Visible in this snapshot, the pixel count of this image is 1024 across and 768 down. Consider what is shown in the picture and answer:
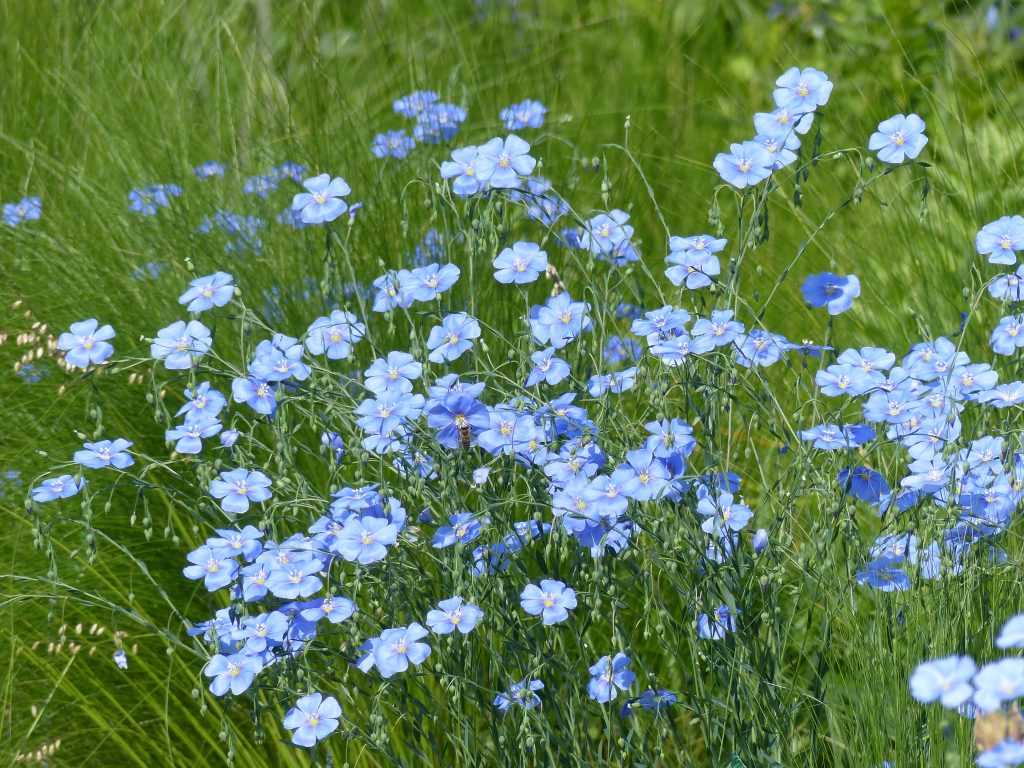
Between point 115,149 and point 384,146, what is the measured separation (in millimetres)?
741

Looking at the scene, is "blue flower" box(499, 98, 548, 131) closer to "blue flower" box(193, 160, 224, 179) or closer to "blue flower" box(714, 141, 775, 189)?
"blue flower" box(193, 160, 224, 179)

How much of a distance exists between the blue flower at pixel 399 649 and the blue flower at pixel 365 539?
113mm

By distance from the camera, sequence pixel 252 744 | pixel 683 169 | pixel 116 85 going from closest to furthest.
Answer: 1. pixel 252 744
2. pixel 116 85
3. pixel 683 169

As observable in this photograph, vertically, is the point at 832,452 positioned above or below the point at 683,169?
below

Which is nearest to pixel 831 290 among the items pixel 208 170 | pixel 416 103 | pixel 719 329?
pixel 719 329

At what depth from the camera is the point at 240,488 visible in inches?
85.1

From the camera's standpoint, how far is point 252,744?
2725 millimetres

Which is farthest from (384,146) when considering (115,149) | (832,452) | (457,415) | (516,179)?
(832,452)

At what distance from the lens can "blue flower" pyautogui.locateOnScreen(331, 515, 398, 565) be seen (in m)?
1.96

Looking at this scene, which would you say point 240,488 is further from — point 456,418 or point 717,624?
point 717,624

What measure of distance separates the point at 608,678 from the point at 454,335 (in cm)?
62

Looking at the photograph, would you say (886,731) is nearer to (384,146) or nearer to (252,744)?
(252,744)

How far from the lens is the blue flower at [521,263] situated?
237 centimetres

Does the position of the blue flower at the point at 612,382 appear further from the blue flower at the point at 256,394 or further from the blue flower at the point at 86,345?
the blue flower at the point at 86,345
